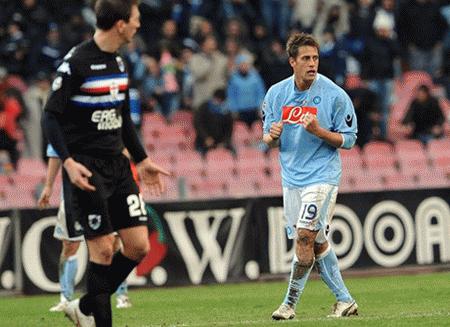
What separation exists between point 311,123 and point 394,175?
9949 mm

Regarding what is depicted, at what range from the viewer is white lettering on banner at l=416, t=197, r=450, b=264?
17109 mm

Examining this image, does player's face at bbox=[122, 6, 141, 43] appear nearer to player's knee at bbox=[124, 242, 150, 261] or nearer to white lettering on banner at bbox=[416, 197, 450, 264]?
player's knee at bbox=[124, 242, 150, 261]

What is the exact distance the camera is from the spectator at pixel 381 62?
22.7 m

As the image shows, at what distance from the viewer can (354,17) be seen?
2325 cm

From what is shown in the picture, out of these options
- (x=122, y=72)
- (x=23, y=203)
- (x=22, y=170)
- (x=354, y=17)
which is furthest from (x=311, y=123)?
(x=354, y=17)

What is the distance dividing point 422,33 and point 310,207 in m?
14.1

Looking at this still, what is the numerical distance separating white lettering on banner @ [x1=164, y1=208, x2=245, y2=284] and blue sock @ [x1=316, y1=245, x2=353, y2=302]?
603 cm

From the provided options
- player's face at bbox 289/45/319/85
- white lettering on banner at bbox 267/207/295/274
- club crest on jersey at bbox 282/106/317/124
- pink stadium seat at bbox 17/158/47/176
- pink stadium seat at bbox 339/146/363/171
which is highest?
player's face at bbox 289/45/319/85

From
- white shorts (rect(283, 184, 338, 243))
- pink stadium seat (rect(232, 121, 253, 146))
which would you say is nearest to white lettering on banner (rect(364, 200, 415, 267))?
pink stadium seat (rect(232, 121, 253, 146))

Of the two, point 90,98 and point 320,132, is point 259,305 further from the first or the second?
point 90,98

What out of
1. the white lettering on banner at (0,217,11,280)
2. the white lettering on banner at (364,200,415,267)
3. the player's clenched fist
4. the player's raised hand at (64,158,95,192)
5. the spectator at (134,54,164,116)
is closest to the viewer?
the player's raised hand at (64,158,95,192)

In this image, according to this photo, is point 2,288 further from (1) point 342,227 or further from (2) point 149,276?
(1) point 342,227

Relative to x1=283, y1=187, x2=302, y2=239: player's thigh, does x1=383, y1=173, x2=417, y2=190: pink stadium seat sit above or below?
below

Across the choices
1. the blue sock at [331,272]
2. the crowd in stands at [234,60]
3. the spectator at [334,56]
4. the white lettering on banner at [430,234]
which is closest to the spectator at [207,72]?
the crowd in stands at [234,60]
